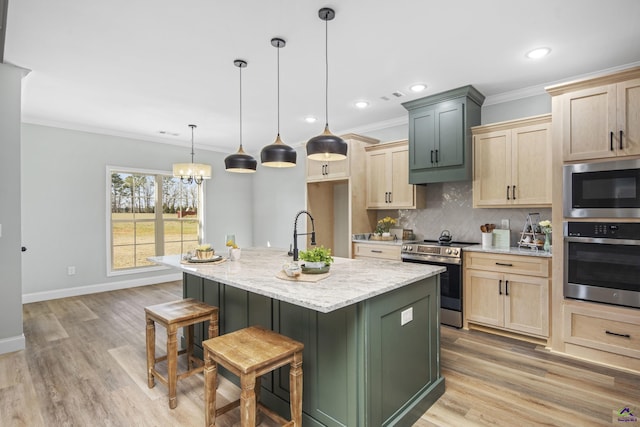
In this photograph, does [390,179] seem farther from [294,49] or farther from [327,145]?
[327,145]

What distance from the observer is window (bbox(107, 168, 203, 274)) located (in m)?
5.64

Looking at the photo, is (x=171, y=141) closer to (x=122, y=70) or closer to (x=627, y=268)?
(x=122, y=70)

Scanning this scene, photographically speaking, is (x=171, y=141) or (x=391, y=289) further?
(x=171, y=141)

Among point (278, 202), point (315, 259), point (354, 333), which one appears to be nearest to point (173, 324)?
point (315, 259)

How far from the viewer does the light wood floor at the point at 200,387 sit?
2.15 m

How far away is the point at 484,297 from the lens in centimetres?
356

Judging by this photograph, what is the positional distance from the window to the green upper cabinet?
14.6ft

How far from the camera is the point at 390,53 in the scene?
2.92 metres

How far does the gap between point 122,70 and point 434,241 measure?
4.10 metres

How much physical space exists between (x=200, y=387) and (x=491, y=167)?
141 inches

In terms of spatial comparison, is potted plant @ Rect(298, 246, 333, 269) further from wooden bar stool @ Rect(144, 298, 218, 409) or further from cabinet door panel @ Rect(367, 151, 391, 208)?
→ cabinet door panel @ Rect(367, 151, 391, 208)

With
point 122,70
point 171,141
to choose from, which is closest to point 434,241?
point 122,70

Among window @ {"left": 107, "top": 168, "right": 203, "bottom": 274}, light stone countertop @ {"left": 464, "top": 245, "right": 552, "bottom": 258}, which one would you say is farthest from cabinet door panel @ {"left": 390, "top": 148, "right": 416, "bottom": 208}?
window @ {"left": 107, "top": 168, "right": 203, "bottom": 274}

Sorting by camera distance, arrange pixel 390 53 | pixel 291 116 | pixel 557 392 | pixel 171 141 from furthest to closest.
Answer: pixel 171 141
pixel 291 116
pixel 390 53
pixel 557 392
